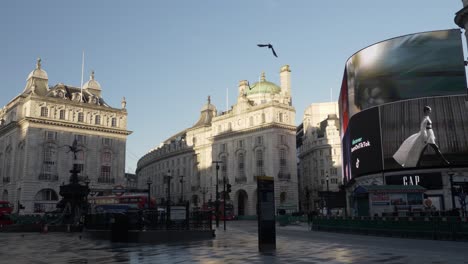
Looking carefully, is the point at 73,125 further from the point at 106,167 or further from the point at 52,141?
the point at 106,167

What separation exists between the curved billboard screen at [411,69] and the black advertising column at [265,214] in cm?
4272

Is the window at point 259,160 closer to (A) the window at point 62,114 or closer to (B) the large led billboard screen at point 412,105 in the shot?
(B) the large led billboard screen at point 412,105

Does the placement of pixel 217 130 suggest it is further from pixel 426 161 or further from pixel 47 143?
pixel 426 161

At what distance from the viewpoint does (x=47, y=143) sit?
3059 inches

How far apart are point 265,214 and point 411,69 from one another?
44339mm

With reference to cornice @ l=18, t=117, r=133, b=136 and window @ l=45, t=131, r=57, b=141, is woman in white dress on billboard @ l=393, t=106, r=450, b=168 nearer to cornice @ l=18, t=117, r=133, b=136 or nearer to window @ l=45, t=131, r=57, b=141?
cornice @ l=18, t=117, r=133, b=136

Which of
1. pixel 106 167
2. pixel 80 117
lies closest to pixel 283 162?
pixel 106 167

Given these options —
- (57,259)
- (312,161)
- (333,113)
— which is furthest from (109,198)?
(333,113)

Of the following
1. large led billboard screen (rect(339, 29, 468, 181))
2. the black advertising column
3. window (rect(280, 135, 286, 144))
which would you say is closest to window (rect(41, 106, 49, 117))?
window (rect(280, 135, 286, 144))

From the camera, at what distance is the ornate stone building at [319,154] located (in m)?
105

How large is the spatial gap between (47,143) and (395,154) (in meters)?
55.5

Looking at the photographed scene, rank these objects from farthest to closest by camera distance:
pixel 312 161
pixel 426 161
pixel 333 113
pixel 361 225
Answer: pixel 333 113
pixel 312 161
pixel 426 161
pixel 361 225

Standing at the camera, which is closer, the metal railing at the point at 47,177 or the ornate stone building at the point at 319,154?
the metal railing at the point at 47,177

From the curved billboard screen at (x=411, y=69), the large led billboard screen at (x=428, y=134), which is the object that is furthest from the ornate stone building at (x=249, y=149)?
the large led billboard screen at (x=428, y=134)
